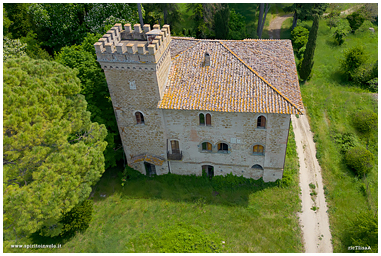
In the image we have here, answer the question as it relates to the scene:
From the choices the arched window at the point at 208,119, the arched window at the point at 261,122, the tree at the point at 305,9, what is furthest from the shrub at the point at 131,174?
the tree at the point at 305,9

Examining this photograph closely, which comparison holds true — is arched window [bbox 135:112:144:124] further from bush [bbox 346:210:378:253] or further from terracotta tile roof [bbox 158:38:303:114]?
bush [bbox 346:210:378:253]

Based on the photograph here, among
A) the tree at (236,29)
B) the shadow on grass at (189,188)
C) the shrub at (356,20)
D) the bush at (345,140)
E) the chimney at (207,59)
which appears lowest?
the bush at (345,140)

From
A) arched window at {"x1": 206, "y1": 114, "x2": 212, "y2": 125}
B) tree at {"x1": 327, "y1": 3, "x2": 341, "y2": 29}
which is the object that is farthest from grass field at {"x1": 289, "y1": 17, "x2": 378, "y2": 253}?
arched window at {"x1": 206, "y1": 114, "x2": 212, "y2": 125}

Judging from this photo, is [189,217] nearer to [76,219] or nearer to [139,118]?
[76,219]

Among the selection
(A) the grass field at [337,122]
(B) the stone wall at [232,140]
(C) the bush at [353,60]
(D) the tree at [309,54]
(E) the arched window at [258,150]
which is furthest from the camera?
(C) the bush at [353,60]

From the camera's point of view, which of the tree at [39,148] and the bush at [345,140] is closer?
the tree at [39,148]

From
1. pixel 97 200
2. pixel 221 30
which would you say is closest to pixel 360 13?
pixel 221 30

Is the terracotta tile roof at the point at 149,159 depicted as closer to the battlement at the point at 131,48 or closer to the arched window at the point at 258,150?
the arched window at the point at 258,150

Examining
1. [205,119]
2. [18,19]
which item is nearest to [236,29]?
[205,119]
